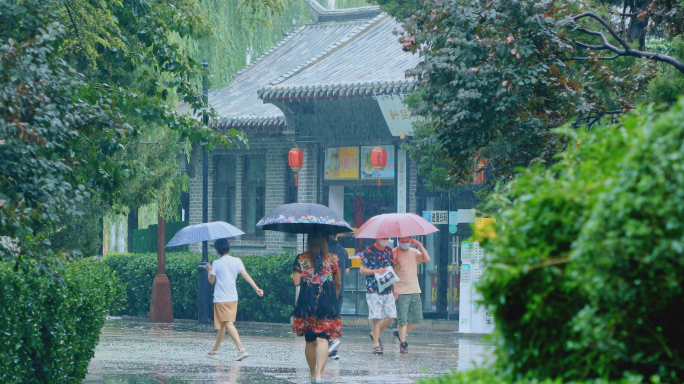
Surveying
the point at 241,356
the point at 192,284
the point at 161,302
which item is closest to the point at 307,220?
the point at 241,356

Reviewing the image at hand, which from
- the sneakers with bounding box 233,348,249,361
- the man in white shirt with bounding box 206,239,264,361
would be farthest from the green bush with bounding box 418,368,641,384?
the man in white shirt with bounding box 206,239,264,361

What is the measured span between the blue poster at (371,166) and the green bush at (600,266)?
15.6 meters

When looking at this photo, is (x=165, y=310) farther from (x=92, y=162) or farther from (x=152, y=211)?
(x=92, y=162)

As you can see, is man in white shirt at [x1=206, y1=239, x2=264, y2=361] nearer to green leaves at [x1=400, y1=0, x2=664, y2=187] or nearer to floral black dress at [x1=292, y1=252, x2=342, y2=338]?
floral black dress at [x1=292, y1=252, x2=342, y2=338]

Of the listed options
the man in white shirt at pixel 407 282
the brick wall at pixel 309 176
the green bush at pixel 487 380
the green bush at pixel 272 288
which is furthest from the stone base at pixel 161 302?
the green bush at pixel 487 380

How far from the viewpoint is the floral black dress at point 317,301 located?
9328mm

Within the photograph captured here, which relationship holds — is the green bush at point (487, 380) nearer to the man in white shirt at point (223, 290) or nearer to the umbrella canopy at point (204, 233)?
the man in white shirt at point (223, 290)

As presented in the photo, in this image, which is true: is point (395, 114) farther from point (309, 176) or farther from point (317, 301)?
point (317, 301)

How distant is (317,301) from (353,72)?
33.6 ft

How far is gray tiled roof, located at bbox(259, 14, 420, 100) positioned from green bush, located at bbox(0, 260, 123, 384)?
372 inches

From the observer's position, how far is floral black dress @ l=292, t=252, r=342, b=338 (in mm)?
9328

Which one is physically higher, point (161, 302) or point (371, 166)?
point (371, 166)

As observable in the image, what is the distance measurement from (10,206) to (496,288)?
390 cm

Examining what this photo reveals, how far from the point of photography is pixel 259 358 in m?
12.7
